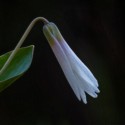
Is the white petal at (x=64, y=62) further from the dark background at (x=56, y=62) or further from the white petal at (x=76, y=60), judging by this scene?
the dark background at (x=56, y=62)

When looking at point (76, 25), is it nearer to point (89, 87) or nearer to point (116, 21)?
point (116, 21)

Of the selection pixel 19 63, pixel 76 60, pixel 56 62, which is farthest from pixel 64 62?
pixel 56 62

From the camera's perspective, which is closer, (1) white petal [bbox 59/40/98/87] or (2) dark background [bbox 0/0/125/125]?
(1) white petal [bbox 59/40/98/87]

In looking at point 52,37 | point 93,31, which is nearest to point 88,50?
point 93,31

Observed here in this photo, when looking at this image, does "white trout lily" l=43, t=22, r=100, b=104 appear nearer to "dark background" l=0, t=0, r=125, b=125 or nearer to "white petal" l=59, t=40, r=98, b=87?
"white petal" l=59, t=40, r=98, b=87

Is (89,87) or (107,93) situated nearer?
(89,87)

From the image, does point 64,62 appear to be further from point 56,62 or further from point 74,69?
point 56,62

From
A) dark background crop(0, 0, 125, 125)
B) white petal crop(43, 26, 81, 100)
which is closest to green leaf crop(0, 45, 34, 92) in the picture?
white petal crop(43, 26, 81, 100)
